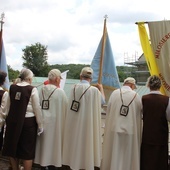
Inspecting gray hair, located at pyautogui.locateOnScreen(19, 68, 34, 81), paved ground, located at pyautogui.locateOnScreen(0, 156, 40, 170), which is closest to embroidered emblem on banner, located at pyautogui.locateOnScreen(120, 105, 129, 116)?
gray hair, located at pyautogui.locateOnScreen(19, 68, 34, 81)

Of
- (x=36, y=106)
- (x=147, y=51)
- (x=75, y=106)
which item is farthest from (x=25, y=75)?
(x=147, y=51)

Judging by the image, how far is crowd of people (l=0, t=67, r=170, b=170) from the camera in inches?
155

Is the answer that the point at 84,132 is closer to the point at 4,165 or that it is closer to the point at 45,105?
the point at 45,105

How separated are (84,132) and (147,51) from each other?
71.2 inches

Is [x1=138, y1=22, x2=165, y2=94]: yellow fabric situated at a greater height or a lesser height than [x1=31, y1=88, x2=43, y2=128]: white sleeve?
greater

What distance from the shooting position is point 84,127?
425cm

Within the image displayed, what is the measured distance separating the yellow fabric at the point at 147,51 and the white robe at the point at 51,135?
1595 millimetres

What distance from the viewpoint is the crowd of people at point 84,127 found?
3.95 metres

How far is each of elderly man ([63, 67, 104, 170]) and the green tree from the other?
7580 cm

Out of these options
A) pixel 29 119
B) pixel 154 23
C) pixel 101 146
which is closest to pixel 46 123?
pixel 29 119

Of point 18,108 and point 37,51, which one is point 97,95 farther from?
point 37,51

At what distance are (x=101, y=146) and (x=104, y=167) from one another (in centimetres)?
31

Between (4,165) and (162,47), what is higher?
(162,47)

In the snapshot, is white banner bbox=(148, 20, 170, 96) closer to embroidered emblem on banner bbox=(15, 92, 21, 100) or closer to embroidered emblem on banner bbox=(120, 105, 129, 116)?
embroidered emblem on banner bbox=(120, 105, 129, 116)
